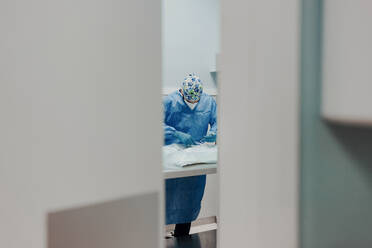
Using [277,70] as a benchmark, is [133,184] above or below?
below

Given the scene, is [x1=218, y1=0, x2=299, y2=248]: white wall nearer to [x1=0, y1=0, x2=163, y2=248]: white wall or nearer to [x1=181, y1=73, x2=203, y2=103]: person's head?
[x1=0, y1=0, x2=163, y2=248]: white wall

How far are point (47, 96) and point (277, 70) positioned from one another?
0.55 meters

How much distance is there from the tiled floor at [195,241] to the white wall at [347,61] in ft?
5.61

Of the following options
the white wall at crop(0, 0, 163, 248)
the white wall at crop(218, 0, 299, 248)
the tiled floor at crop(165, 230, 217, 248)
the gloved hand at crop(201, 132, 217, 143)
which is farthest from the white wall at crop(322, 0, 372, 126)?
the tiled floor at crop(165, 230, 217, 248)

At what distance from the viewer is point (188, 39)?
2.35 m

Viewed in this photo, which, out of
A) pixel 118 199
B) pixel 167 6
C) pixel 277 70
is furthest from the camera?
pixel 167 6

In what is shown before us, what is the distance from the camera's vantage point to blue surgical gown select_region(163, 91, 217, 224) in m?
1.90

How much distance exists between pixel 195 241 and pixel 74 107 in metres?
1.52

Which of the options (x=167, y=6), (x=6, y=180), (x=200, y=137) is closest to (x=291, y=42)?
(x=6, y=180)

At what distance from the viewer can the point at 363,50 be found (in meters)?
0.38

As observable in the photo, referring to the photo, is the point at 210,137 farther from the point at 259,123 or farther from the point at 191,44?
the point at 259,123

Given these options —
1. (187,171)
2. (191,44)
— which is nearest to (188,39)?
(191,44)

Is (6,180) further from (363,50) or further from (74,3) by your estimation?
(363,50)

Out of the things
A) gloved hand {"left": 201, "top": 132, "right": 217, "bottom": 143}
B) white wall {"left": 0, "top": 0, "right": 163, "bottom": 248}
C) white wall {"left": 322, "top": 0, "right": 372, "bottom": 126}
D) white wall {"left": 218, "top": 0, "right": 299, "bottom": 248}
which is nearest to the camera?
white wall {"left": 322, "top": 0, "right": 372, "bottom": 126}
